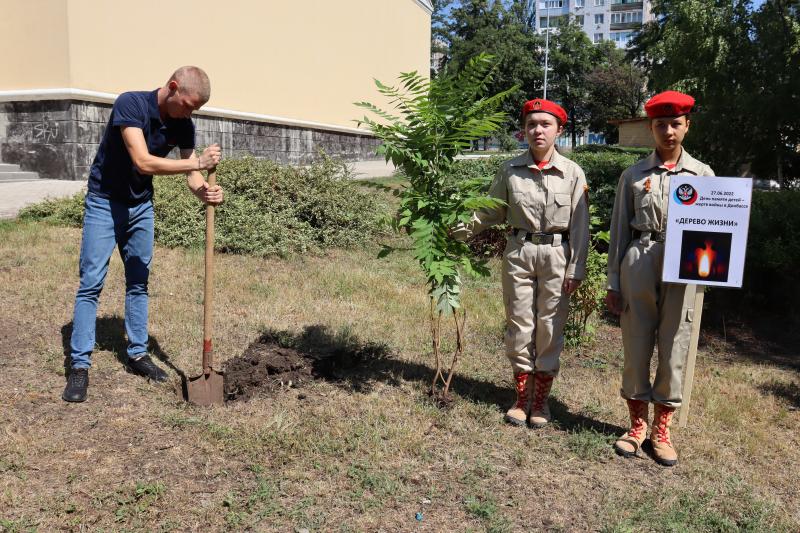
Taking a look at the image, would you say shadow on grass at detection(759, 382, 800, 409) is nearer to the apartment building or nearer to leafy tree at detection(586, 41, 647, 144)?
leafy tree at detection(586, 41, 647, 144)

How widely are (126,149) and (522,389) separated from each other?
111 inches

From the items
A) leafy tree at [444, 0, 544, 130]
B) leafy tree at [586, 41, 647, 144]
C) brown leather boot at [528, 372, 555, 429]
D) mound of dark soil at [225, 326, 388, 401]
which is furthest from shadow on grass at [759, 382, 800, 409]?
leafy tree at [586, 41, 647, 144]

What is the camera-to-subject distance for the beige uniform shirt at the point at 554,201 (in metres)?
3.73

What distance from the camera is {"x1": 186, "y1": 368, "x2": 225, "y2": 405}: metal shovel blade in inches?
159

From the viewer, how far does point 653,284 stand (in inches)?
139

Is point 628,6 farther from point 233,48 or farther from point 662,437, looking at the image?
point 662,437

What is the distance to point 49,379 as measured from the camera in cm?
421

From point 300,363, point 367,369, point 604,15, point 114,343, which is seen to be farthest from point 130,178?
point 604,15

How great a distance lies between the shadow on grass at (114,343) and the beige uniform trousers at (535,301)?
7.03 ft

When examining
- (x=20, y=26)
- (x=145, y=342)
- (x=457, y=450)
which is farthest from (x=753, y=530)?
(x=20, y=26)

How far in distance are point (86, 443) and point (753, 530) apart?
132 inches

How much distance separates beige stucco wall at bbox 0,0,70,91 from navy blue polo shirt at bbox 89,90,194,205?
9.29m

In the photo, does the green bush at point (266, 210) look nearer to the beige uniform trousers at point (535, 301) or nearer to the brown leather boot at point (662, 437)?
the beige uniform trousers at point (535, 301)

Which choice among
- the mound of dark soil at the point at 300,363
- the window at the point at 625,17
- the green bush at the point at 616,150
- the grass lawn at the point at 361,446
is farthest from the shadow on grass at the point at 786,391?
the window at the point at 625,17
